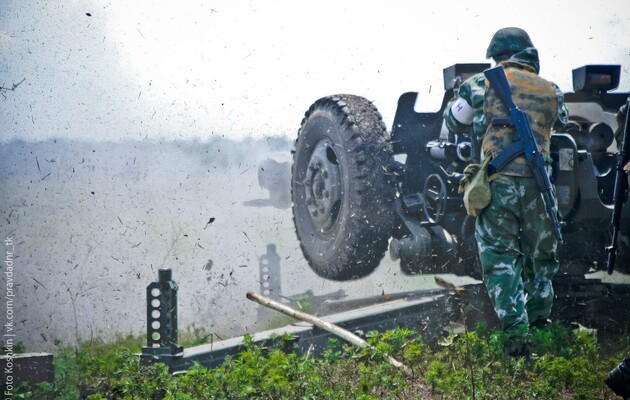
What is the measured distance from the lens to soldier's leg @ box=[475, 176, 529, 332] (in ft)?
20.1

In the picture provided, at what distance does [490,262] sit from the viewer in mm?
6219

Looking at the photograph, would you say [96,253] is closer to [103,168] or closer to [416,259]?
[103,168]

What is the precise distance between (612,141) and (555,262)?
1.72 m

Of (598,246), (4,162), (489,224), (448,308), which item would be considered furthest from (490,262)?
(4,162)

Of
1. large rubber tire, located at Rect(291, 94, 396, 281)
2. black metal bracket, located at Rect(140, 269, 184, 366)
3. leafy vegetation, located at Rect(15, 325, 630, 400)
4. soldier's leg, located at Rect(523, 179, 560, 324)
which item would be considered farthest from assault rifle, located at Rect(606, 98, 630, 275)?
black metal bracket, located at Rect(140, 269, 184, 366)

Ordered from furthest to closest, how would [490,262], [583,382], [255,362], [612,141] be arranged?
[612,141], [490,262], [255,362], [583,382]

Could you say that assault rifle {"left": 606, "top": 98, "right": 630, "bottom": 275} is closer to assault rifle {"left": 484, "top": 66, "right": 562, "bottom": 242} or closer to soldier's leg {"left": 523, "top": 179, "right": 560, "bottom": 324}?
soldier's leg {"left": 523, "top": 179, "right": 560, "bottom": 324}

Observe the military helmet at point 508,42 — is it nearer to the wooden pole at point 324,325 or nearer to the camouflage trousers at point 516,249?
the camouflage trousers at point 516,249

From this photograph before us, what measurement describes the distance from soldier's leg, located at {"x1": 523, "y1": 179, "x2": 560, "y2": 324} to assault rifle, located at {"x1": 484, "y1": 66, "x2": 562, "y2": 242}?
87 mm

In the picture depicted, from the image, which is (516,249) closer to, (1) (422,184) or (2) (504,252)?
(2) (504,252)

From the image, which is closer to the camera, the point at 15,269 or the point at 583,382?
the point at 583,382

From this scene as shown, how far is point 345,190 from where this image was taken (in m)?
7.27

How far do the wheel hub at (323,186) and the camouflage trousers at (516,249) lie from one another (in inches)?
58.7

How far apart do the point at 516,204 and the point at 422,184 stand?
1308 mm
